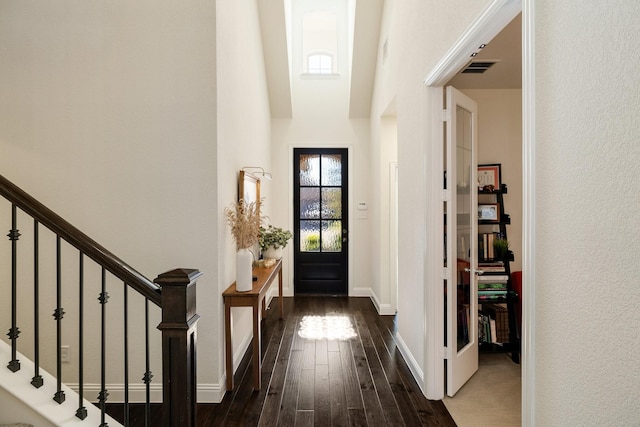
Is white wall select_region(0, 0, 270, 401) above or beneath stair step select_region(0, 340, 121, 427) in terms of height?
above

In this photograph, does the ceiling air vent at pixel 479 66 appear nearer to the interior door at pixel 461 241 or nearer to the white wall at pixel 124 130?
the interior door at pixel 461 241

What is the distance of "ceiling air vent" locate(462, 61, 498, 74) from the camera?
11.3 ft

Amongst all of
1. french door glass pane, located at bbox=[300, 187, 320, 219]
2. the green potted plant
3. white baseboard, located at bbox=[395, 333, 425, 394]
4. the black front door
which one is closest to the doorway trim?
white baseboard, located at bbox=[395, 333, 425, 394]

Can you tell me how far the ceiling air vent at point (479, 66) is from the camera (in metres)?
3.43

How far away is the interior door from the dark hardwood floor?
433 mm

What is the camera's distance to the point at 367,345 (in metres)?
3.93

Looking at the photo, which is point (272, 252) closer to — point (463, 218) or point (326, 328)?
point (326, 328)

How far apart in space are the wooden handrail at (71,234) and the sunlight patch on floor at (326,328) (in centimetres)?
267

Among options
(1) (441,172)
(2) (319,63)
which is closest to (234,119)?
(1) (441,172)

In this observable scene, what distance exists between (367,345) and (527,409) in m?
2.51

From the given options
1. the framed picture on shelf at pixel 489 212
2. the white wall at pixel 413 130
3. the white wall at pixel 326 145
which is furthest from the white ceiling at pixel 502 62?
the white wall at pixel 326 145

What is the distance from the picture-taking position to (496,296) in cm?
362

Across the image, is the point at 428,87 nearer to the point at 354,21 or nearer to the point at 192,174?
the point at 192,174

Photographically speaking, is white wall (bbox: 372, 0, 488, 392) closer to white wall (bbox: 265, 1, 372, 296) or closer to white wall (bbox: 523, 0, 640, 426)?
white wall (bbox: 523, 0, 640, 426)
